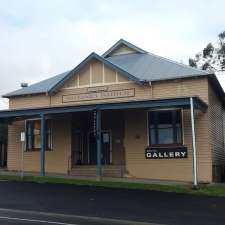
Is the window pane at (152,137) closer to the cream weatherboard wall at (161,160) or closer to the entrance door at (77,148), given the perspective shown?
the cream weatherboard wall at (161,160)

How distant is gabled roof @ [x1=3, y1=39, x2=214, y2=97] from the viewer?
84.7 ft

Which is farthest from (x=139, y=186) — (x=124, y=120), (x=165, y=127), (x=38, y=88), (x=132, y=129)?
(x=38, y=88)

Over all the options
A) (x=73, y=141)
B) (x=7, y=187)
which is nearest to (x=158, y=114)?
(x=73, y=141)

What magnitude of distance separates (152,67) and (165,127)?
405cm

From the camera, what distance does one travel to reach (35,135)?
1148 inches

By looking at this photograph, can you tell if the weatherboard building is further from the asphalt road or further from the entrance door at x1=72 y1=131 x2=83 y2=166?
the asphalt road

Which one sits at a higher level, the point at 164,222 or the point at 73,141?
the point at 73,141

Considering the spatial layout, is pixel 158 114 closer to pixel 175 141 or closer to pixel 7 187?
pixel 175 141

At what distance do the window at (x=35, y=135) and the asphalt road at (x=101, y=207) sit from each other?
8.35 m

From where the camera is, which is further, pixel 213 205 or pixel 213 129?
pixel 213 129

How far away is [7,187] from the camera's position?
20609mm

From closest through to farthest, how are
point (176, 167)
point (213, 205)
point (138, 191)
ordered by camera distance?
point (213, 205) < point (138, 191) < point (176, 167)

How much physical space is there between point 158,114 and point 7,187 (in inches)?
345

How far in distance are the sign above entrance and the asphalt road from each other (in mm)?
7441
